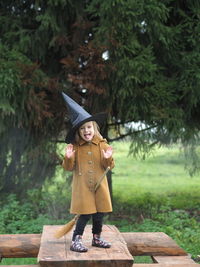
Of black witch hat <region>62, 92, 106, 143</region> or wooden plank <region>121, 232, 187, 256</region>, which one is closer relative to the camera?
black witch hat <region>62, 92, 106, 143</region>

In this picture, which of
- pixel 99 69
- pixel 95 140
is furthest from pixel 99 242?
pixel 99 69

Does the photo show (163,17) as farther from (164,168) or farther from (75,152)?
(164,168)

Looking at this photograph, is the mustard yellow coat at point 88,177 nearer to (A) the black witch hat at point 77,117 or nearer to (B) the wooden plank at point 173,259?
(A) the black witch hat at point 77,117

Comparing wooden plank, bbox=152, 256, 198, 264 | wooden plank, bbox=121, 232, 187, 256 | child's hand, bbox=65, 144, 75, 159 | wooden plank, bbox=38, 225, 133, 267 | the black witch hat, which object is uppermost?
the black witch hat

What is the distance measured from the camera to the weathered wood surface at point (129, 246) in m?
4.26

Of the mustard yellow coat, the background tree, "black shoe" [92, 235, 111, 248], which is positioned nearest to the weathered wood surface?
"black shoe" [92, 235, 111, 248]

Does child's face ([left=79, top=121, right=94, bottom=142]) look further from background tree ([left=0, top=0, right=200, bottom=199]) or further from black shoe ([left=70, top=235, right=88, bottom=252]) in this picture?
background tree ([left=0, top=0, right=200, bottom=199])

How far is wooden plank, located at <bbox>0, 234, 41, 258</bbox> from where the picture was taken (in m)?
4.26

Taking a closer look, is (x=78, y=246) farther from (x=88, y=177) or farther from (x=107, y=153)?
(x=107, y=153)

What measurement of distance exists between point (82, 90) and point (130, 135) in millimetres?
1186

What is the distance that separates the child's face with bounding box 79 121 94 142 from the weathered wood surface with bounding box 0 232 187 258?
3.97 feet

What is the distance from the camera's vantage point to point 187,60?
7.30 meters

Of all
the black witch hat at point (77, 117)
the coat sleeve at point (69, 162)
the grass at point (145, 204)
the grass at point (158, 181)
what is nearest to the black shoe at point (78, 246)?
the coat sleeve at point (69, 162)

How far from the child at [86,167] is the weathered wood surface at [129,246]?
0.78m
